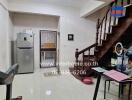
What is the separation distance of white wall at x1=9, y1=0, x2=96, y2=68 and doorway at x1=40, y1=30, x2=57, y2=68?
34.4 inches

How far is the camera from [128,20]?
10.8ft

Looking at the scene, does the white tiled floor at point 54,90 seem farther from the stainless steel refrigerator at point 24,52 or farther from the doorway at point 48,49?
the doorway at point 48,49

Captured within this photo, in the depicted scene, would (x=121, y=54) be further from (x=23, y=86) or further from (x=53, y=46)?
(x=53, y=46)

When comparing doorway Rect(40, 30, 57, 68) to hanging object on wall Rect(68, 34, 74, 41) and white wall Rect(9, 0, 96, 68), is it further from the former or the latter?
hanging object on wall Rect(68, 34, 74, 41)

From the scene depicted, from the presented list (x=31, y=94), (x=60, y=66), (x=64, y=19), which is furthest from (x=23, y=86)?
(x=64, y=19)

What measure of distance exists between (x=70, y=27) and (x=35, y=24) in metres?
1.77

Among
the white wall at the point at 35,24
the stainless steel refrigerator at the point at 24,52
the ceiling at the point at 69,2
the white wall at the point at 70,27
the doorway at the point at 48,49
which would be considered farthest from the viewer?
the doorway at the point at 48,49

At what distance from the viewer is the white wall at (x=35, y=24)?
5957mm

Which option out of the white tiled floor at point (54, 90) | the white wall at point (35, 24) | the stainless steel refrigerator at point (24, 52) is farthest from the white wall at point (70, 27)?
the white tiled floor at point (54, 90)

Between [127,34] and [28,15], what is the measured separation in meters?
4.55

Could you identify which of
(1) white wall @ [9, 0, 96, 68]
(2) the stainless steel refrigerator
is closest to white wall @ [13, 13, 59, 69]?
(1) white wall @ [9, 0, 96, 68]

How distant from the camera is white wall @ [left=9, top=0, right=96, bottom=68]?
222 inches

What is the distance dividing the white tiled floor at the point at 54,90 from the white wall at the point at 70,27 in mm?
1763

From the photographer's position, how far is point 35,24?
6223 mm
